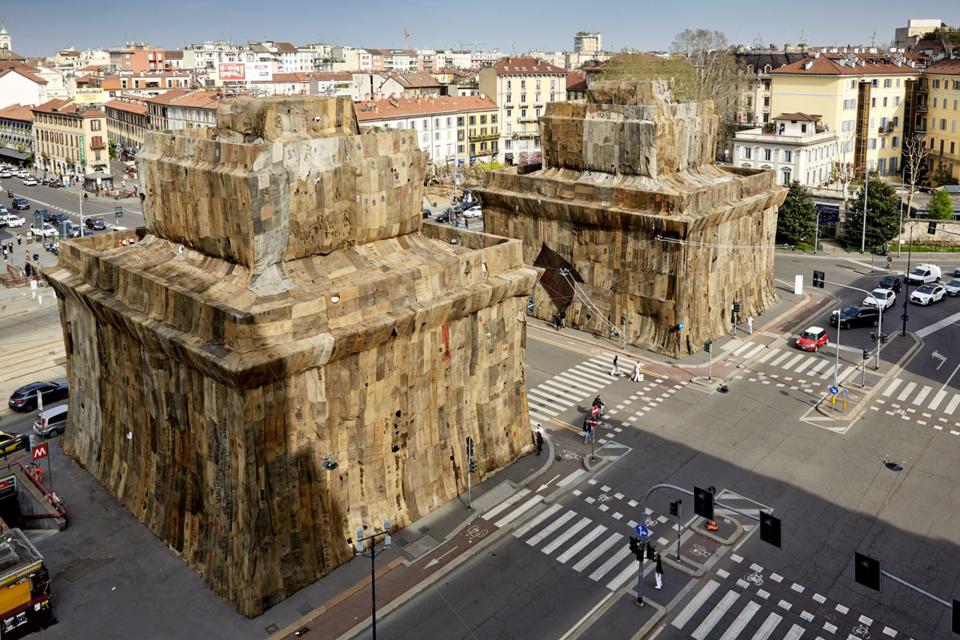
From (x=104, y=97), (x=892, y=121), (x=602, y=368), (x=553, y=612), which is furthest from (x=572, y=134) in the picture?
(x=104, y=97)

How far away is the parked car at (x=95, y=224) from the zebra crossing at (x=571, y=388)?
68.1 meters

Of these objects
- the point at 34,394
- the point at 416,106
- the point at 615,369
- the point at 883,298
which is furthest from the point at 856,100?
the point at 34,394

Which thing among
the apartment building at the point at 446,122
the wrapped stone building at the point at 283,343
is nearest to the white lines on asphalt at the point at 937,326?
the wrapped stone building at the point at 283,343

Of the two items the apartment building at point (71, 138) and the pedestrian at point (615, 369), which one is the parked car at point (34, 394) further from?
the apartment building at point (71, 138)

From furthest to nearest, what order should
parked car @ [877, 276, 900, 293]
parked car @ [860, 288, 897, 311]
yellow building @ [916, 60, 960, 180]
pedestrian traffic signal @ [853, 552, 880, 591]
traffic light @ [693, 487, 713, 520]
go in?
yellow building @ [916, 60, 960, 180] → parked car @ [877, 276, 900, 293] → parked car @ [860, 288, 897, 311] → traffic light @ [693, 487, 713, 520] → pedestrian traffic signal @ [853, 552, 880, 591]

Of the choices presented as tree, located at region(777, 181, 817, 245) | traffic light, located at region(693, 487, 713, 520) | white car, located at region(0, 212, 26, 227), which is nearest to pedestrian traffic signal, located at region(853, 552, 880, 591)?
traffic light, located at region(693, 487, 713, 520)

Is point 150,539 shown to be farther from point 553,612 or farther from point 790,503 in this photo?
point 790,503

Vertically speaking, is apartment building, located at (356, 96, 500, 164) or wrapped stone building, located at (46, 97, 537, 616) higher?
apartment building, located at (356, 96, 500, 164)

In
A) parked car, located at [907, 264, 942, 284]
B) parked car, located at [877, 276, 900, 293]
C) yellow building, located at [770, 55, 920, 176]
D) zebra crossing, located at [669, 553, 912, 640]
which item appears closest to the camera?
zebra crossing, located at [669, 553, 912, 640]

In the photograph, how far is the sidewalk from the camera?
94.6 feet

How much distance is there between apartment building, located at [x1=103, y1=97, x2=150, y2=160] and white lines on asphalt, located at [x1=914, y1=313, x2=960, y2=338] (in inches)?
5002

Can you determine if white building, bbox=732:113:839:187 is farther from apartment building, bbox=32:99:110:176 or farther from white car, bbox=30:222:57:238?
apartment building, bbox=32:99:110:176

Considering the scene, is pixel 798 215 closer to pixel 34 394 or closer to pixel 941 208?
pixel 941 208

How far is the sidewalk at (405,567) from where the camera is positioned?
28844 mm
